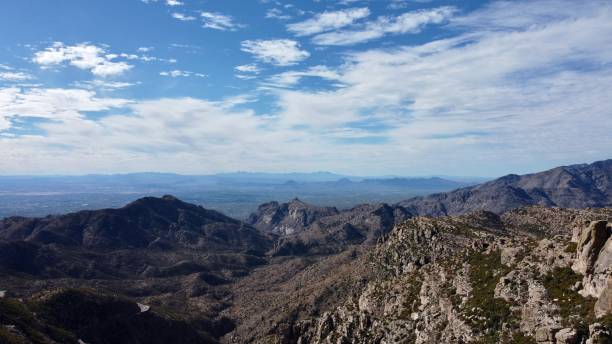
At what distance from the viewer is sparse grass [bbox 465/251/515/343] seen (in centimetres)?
5697

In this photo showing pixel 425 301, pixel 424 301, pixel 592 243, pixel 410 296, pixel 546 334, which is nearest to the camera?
pixel 546 334

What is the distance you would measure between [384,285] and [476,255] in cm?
2195

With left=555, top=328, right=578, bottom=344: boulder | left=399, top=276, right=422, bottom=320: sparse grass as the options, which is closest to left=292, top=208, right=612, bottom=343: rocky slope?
left=555, top=328, right=578, bottom=344: boulder

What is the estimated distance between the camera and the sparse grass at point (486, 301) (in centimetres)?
5697

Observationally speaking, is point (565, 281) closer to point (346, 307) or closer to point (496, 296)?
point (496, 296)

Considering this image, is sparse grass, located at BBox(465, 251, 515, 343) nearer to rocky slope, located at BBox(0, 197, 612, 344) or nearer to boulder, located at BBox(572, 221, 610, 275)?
rocky slope, located at BBox(0, 197, 612, 344)

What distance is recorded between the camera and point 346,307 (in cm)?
9781

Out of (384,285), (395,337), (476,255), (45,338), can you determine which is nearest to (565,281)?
(476,255)

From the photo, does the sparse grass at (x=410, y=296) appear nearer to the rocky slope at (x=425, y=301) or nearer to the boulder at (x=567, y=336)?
the rocky slope at (x=425, y=301)

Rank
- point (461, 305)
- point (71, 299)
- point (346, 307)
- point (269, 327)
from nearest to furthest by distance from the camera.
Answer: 1. point (461, 305)
2. point (346, 307)
3. point (71, 299)
4. point (269, 327)

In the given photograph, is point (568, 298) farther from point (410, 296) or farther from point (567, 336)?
point (410, 296)

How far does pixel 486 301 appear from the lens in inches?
2482

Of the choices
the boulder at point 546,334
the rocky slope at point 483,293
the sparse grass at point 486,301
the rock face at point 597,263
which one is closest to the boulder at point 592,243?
the rock face at point 597,263

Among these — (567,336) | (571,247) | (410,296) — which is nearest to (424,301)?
(410,296)
